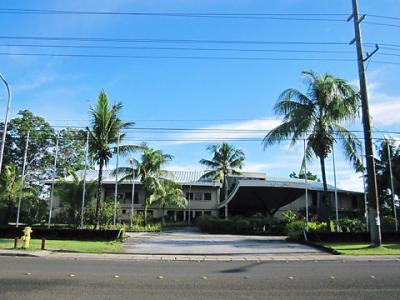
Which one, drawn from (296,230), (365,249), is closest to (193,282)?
(365,249)

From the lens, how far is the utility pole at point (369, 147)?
21672 mm

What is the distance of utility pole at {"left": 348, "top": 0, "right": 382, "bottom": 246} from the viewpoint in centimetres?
2167

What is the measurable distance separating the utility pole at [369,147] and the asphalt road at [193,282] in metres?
8.10

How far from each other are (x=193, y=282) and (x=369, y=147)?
47.0ft

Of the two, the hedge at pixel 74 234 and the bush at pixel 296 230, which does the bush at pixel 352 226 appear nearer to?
the bush at pixel 296 230

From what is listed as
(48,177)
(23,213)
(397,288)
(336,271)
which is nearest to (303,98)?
(336,271)

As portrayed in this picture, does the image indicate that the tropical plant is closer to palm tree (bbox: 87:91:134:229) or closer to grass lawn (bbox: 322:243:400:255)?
palm tree (bbox: 87:91:134:229)

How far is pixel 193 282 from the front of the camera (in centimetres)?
1053

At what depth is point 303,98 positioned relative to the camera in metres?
29.0

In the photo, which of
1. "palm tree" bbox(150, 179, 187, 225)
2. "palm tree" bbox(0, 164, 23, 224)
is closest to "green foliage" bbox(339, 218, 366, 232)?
"palm tree" bbox(150, 179, 187, 225)

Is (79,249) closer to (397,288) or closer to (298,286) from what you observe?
(298,286)

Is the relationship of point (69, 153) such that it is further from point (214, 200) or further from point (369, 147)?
point (369, 147)

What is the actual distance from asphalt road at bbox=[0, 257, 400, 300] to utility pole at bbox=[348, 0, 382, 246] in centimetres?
810

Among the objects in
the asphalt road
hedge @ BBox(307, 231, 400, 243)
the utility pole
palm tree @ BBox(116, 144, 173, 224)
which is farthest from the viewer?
palm tree @ BBox(116, 144, 173, 224)
